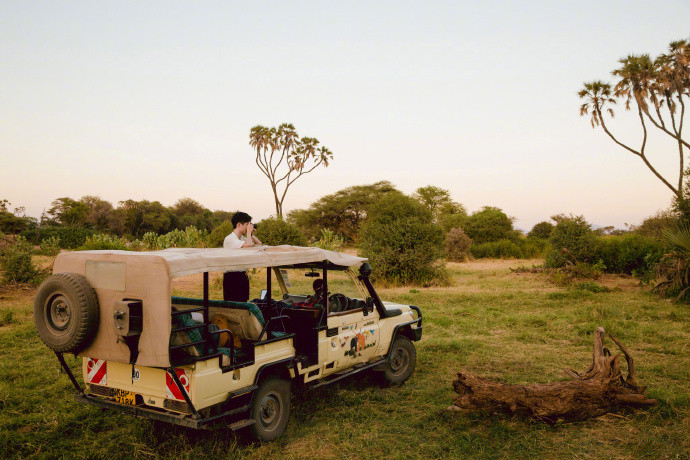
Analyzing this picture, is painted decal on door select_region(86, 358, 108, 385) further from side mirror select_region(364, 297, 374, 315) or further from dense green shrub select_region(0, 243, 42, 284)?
dense green shrub select_region(0, 243, 42, 284)

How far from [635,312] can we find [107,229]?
A: 179 feet

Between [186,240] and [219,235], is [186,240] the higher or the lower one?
the lower one

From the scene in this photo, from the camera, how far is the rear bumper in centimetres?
393

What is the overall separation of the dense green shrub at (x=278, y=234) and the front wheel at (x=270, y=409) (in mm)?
17444

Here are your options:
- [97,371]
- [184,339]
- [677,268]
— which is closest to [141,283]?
[184,339]

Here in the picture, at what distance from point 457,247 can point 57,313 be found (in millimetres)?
29514

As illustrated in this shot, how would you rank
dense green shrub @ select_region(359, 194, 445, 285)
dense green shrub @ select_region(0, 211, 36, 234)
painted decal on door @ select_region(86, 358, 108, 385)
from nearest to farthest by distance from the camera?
painted decal on door @ select_region(86, 358, 108, 385) → dense green shrub @ select_region(359, 194, 445, 285) → dense green shrub @ select_region(0, 211, 36, 234)

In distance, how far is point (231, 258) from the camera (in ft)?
13.8

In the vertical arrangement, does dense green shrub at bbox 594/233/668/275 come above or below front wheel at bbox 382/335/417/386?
above

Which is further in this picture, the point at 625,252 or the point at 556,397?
the point at 625,252

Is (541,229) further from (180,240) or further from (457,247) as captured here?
(180,240)

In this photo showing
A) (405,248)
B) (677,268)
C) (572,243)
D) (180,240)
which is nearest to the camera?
(677,268)

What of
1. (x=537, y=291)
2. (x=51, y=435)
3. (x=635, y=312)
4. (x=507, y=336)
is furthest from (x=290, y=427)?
(x=537, y=291)

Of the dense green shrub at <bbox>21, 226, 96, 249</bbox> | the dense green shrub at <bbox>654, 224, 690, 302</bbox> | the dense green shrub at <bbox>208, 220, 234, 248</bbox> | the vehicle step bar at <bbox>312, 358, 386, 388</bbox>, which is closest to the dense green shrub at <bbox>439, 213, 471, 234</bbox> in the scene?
the dense green shrub at <bbox>208, 220, 234, 248</bbox>
